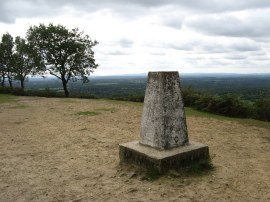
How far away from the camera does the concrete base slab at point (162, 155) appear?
6.46 meters

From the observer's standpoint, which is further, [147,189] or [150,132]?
[150,132]

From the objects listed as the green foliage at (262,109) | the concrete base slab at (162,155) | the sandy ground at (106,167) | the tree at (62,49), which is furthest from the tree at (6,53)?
the concrete base slab at (162,155)

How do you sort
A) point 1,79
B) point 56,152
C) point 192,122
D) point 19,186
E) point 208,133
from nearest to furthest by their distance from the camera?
point 19,186, point 56,152, point 208,133, point 192,122, point 1,79

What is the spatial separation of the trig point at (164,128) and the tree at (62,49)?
27645 mm

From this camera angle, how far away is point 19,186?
6.23 metres

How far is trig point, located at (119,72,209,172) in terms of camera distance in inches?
266

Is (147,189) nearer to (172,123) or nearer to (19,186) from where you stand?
(172,123)

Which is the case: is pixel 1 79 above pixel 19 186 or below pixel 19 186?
above

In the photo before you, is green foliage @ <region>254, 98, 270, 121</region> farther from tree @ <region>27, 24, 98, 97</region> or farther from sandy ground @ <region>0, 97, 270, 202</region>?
tree @ <region>27, 24, 98, 97</region>

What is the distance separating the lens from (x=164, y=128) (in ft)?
22.3

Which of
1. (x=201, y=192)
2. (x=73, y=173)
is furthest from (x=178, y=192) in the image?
(x=73, y=173)

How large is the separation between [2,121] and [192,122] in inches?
352

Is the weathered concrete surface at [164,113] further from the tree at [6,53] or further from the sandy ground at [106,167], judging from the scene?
the tree at [6,53]

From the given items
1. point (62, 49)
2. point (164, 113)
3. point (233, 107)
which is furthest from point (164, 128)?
point (62, 49)
